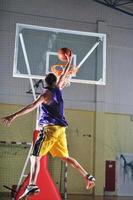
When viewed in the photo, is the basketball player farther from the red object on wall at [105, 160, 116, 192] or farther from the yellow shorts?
the red object on wall at [105, 160, 116, 192]

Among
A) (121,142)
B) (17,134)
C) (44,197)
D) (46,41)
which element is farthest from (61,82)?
(121,142)

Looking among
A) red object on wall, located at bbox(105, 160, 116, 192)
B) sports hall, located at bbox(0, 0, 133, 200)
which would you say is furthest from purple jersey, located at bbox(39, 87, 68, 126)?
red object on wall, located at bbox(105, 160, 116, 192)

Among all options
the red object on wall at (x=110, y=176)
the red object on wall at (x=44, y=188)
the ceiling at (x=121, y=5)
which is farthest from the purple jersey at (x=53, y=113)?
the ceiling at (x=121, y=5)

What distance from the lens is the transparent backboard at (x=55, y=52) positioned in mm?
7922

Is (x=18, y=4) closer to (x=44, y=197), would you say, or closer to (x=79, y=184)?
(x=79, y=184)

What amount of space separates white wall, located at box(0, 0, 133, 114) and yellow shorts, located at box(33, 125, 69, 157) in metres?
6.56

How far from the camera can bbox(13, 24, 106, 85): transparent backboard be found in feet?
26.0

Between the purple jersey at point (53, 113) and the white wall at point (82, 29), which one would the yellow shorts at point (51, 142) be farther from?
the white wall at point (82, 29)

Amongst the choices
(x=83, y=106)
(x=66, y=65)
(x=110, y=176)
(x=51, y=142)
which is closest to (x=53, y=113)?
(x=51, y=142)

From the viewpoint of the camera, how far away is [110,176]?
11500 mm

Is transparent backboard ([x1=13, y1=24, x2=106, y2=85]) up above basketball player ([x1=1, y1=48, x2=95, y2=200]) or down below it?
above

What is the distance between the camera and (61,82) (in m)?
5.06

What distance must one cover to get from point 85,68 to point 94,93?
3.51 m

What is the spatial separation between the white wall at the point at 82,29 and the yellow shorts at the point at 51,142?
6.56 m
